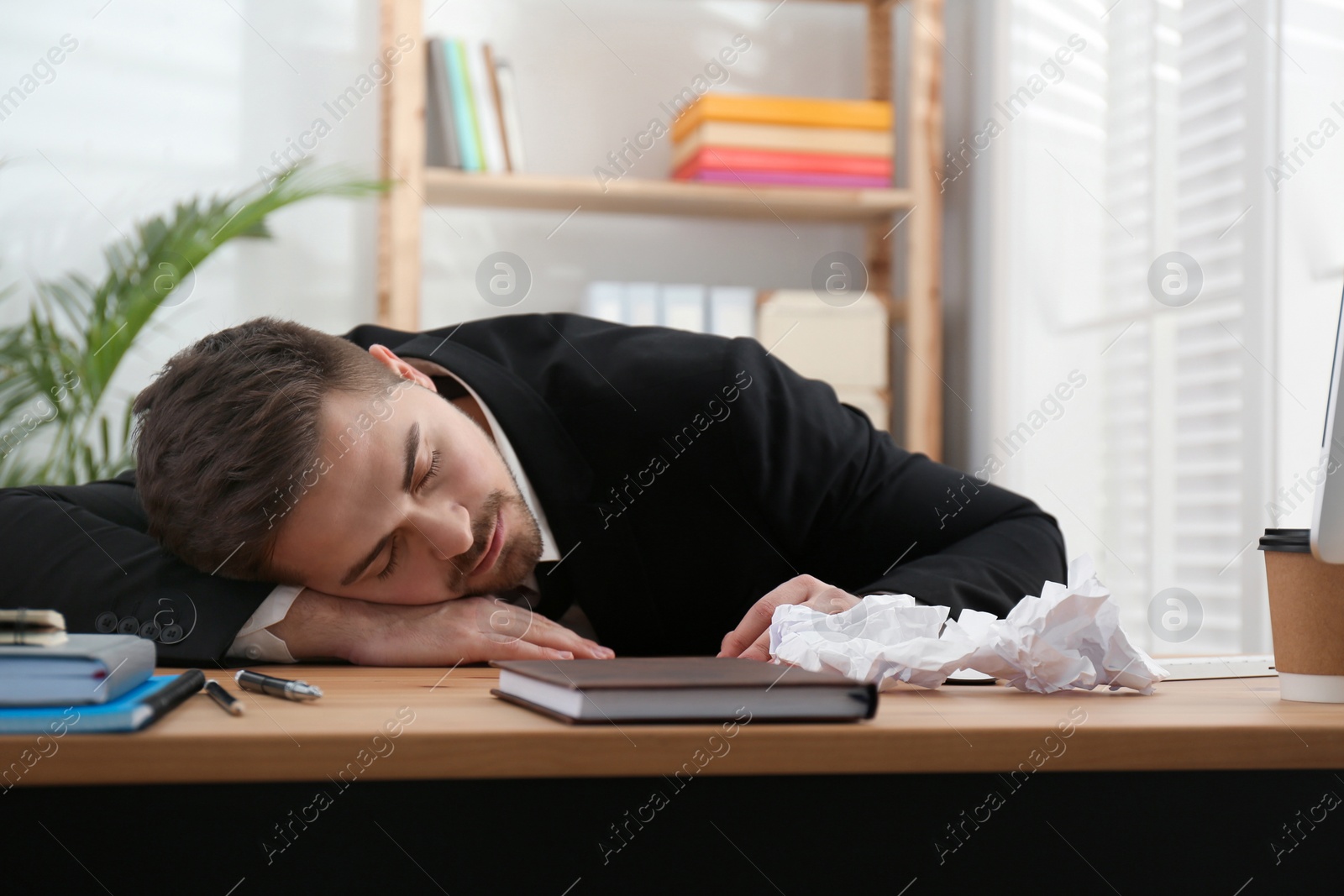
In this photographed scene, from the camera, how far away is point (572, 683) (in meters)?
0.64

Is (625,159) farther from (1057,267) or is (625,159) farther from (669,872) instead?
(669,872)

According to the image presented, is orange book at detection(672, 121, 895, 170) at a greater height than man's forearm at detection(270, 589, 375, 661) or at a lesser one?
greater

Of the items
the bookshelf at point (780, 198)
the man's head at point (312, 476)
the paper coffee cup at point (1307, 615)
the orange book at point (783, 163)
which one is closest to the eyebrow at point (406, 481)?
the man's head at point (312, 476)

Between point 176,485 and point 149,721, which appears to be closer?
point 149,721

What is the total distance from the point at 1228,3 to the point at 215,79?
86.0 inches

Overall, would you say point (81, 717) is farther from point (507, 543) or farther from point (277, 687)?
point (507, 543)

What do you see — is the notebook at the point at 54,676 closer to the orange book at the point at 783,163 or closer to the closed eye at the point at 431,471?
the closed eye at the point at 431,471

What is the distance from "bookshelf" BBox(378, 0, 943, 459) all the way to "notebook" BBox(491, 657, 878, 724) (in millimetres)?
2002

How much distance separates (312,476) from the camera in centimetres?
112

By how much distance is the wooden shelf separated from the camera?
8.64ft

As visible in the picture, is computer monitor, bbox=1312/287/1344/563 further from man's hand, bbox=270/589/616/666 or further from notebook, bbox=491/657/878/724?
man's hand, bbox=270/589/616/666

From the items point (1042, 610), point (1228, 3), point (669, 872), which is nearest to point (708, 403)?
point (1042, 610)

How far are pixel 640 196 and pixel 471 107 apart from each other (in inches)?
16.8

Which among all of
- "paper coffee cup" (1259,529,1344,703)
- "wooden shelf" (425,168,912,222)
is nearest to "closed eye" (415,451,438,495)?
"paper coffee cup" (1259,529,1344,703)
